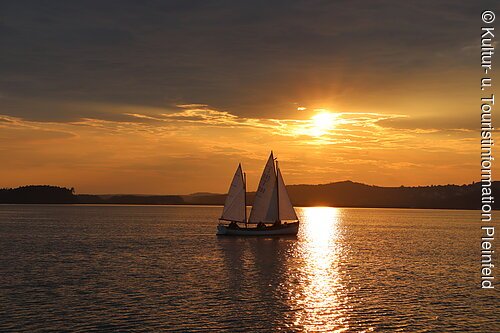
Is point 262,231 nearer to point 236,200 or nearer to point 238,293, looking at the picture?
point 236,200

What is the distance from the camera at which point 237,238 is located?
129750 millimetres

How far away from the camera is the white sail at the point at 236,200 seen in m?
116

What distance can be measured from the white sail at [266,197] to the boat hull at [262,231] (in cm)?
403

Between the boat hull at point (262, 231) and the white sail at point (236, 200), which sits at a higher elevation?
the white sail at point (236, 200)

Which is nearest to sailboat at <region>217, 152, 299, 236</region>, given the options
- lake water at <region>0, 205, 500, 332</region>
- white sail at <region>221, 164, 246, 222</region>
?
white sail at <region>221, 164, 246, 222</region>

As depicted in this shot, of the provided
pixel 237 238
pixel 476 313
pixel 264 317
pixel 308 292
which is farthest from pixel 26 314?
pixel 237 238

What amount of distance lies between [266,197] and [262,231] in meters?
9.69

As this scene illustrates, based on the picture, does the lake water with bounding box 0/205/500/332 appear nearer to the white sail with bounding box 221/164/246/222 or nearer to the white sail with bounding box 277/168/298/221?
the white sail with bounding box 277/168/298/221

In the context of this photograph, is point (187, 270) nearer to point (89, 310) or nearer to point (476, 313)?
point (89, 310)

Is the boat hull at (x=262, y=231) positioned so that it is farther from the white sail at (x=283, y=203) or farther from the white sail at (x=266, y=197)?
the white sail at (x=266, y=197)

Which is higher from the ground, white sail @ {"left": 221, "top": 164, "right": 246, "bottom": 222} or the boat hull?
white sail @ {"left": 221, "top": 164, "right": 246, "bottom": 222}

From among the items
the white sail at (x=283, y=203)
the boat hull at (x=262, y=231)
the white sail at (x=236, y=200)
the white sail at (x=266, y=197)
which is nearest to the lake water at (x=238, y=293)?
the white sail at (x=266, y=197)

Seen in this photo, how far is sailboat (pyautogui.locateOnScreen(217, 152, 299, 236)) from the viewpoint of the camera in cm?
11488

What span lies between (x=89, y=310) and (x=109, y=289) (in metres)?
9.87
